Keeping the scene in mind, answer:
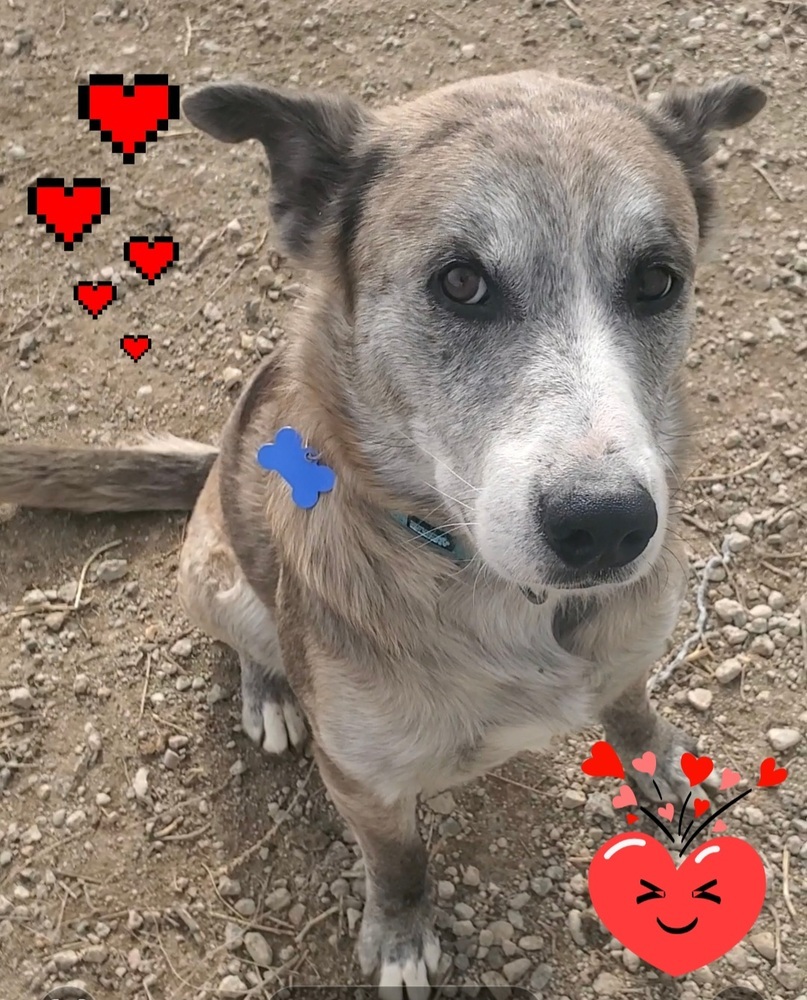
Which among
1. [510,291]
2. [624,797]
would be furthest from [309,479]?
[624,797]

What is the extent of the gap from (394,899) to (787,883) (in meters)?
1.14

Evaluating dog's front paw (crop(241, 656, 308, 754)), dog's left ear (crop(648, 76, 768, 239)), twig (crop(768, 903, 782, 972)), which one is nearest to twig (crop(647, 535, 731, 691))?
twig (crop(768, 903, 782, 972))

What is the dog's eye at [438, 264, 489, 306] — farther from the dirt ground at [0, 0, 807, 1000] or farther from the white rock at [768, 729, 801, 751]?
the white rock at [768, 729, 801, 751]

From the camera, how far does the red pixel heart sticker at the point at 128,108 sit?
4488 mm

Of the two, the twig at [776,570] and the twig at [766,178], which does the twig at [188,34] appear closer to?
the twig at [766,178]

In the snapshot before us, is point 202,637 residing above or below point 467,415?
below

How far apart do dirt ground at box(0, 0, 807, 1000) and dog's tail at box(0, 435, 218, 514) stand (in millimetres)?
224

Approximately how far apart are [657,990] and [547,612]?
1.23 meters

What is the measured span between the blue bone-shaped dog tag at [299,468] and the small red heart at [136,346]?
203cm

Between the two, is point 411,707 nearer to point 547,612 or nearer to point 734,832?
point 547,612

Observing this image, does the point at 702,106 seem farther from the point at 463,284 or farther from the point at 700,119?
the point at 463,284

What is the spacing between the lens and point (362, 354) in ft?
6.72

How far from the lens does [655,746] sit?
3.02m

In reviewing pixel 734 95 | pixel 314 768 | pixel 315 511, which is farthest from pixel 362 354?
pixel 314 768
